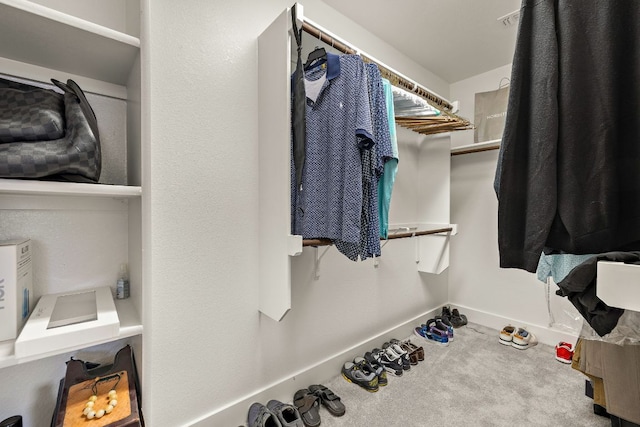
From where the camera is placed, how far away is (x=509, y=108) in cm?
69

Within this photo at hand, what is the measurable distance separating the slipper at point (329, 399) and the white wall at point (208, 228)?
0.37 feet

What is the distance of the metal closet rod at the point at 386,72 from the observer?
49.3 inches

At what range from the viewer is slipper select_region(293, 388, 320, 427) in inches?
54.4

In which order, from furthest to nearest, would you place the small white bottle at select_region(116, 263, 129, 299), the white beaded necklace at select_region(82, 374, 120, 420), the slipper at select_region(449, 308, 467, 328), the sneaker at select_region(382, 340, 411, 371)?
the slipper at select_region(449, 308, 467, 328)
the sneaker at select_region(382, 340, 411, 371)
the small white bottle at select_region(116, 263, 129, 299)
the white beaded necklace at select_region(82, 374, 120, 420)

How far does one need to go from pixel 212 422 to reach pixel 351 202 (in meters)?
1.21

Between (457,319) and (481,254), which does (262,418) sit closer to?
(457,319)

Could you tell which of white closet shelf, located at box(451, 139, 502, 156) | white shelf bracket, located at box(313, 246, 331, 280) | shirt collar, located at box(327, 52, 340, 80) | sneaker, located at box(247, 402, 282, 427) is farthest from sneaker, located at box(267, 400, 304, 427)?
white closet shelf, located at box(451, 139, 502, 156)

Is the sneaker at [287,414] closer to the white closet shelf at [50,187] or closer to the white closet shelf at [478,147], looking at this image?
the white closet shelf at [50,187]

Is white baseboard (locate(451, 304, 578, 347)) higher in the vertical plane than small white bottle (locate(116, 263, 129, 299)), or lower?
lower

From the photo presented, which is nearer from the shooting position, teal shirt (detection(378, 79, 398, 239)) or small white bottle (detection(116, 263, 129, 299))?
small white bottle (detection(116, 263, 129, 299))

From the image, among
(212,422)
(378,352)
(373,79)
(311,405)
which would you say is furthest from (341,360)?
(373,79)

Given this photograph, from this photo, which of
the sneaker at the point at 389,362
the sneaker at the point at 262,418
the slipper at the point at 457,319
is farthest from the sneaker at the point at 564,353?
the sneaker at the point at 262,418

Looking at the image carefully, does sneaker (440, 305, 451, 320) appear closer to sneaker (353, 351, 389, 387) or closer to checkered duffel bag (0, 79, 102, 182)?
sneaker (353, 351, 389, 387)

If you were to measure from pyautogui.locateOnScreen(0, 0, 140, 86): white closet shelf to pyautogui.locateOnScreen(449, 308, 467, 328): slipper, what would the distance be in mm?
2940
